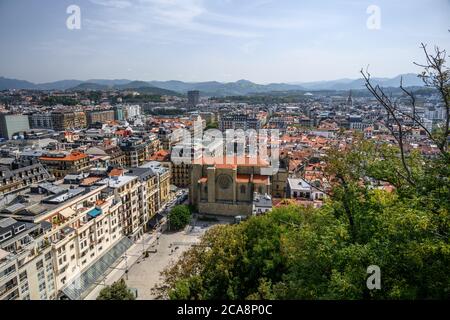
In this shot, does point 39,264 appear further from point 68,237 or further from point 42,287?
point 68,237

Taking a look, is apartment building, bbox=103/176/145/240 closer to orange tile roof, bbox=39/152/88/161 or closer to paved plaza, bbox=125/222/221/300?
paved plaza, bbox=125/222/221/300

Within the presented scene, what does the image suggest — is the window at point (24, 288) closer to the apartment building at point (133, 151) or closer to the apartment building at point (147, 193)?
the apartment building at point (147, 193)

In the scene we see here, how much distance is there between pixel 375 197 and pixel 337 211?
77 centimetres

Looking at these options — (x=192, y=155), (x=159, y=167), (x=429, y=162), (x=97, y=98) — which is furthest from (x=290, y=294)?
(x=97, y=98)

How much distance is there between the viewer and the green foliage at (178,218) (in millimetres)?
18203

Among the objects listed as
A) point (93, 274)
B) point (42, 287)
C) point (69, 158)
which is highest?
point (69, 158)

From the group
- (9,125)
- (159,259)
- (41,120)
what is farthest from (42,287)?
(41,120)

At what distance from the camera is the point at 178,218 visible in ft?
59.8

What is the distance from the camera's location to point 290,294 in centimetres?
505

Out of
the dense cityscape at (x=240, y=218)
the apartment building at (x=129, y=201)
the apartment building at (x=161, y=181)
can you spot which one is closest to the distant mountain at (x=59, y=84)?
the dense cityscape at (x=240, y=218)

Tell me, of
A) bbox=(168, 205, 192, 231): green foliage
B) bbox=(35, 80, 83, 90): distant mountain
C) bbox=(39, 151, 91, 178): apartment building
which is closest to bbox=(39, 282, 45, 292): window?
bbox=(35, 80, 83, 90): distant mountain

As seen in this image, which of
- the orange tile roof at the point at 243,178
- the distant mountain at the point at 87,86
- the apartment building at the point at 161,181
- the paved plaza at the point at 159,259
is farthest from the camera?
the distant mountain at the point at 87,86

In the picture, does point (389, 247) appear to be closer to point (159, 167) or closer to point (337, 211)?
point (337, 211)

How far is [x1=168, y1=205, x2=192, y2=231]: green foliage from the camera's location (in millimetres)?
18203
